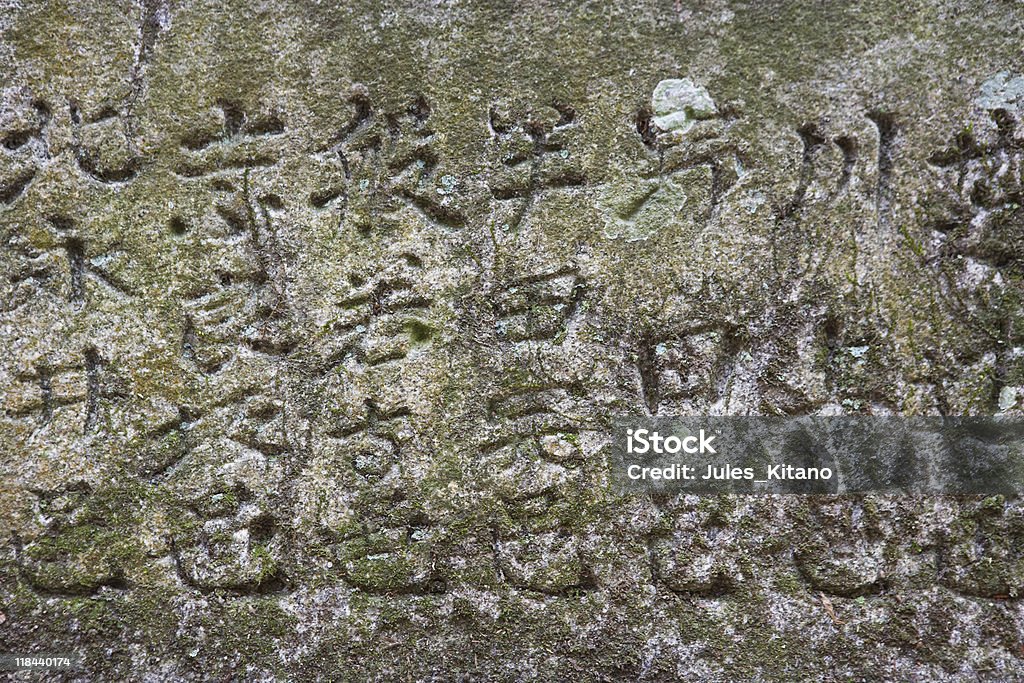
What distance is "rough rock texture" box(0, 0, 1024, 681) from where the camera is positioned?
1.90 m

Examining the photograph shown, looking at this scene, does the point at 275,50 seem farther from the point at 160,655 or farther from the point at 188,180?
the point at 160,655

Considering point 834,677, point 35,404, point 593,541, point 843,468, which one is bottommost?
point 834,677

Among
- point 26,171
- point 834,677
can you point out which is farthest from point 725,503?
point 26,171

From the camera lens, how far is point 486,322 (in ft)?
6.72

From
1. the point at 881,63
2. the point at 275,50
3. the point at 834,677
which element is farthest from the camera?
the point at 275,50

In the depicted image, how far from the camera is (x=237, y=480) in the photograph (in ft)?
6.66

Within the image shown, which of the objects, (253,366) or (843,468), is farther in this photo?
(253,366)

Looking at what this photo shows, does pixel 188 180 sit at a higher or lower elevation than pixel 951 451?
higher

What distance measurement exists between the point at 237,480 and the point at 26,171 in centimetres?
109

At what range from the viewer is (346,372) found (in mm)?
2051

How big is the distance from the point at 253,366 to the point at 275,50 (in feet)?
2.95

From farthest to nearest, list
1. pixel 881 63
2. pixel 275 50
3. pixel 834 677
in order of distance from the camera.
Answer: pixel 275 50
pixel 881 63
pixel 834 677

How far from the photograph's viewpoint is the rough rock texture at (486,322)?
190 centimetres

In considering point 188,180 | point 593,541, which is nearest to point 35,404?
point 188,180
